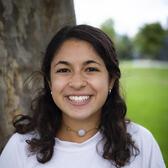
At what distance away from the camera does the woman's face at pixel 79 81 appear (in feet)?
10.4

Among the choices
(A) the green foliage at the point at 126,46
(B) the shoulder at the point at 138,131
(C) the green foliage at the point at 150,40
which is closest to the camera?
(B) the shoulder at the point at 138,131

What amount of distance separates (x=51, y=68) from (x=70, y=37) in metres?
0.27

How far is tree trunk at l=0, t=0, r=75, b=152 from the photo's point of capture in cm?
391

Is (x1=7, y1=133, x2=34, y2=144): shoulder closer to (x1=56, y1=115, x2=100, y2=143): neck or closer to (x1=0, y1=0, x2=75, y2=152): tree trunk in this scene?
(x1=56, y1=115, x2=100, y2=143): neck

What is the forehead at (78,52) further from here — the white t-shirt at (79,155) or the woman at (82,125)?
the white t-shirt at (79,155)

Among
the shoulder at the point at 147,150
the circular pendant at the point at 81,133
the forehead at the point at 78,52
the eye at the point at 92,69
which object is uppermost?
the forehead at the point at 78,52

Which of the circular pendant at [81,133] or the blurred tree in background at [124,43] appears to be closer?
the circular pendant at [81,133]

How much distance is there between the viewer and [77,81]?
10.4ft

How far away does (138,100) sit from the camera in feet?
67.6

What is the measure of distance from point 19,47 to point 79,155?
123 centimetres

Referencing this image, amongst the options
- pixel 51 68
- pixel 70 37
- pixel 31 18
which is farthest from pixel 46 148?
pixel 31 18

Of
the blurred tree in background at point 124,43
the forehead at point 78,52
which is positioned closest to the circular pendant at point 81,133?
the forehead at point 78,52

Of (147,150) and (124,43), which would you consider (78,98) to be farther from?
(124,43)

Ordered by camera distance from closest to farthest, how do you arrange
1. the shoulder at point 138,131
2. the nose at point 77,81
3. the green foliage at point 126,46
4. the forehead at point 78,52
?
the nose at point 77,81, the forehead at point 78,52, the shoulder at point 138,131, the green foliage at point 126,46
